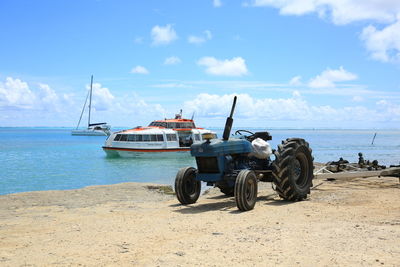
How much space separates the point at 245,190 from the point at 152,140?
28223 mm

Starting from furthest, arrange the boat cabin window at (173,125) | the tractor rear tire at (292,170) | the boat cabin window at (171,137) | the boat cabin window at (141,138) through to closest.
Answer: the boat cabin window at (173,125) < the boat cabin window at (171,137) < the boat cabin window at (141,138) < the tractor rear tire at (292,170)

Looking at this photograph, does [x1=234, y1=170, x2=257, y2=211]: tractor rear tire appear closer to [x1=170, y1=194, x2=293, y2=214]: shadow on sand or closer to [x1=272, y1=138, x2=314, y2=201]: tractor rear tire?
[x1=170, y1=194, x2=293, y2=214]: shadow on sand

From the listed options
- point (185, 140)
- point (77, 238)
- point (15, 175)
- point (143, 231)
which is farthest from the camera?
point (185, 140)

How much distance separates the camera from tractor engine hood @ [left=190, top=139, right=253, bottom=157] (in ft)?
29.2

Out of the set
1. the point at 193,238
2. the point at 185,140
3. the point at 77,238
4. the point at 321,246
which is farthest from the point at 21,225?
the point at 185,140

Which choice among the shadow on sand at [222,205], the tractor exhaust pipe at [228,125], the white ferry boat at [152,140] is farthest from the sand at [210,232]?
the white ferry boat at [152,140]

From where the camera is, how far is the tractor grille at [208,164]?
29.9ft

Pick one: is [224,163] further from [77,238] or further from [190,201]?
[77,238]

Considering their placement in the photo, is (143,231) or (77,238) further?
(143,231)

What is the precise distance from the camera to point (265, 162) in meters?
10.3

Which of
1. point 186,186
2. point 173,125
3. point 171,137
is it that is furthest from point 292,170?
point 173,125

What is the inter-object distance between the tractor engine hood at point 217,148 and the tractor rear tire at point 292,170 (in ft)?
Answer: 3.06

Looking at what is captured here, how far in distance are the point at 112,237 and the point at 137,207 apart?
3.61 meters

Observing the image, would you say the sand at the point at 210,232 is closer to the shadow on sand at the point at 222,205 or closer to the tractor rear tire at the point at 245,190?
the shadow on sand at the point at 222,205
